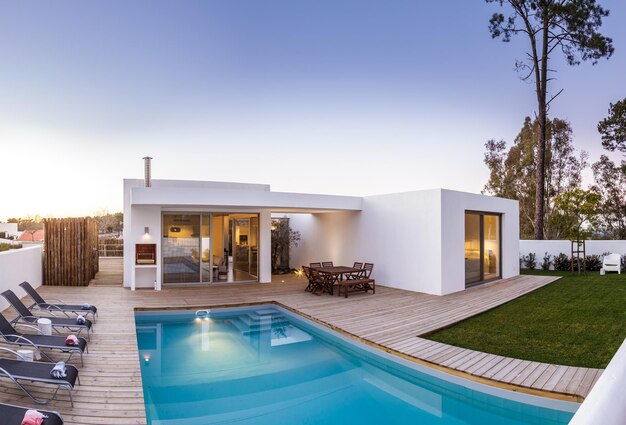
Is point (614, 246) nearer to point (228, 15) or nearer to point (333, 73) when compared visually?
point (333, 73)

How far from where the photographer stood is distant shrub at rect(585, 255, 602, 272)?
49.9 ft

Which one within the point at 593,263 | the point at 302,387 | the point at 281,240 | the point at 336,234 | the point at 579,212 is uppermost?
the point at 579,212

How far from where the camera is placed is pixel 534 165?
2425cm

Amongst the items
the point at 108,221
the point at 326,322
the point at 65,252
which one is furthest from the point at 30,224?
the point at 326,322

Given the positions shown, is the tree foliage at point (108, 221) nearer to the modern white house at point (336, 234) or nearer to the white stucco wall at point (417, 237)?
the modern white house at point (336, 234)

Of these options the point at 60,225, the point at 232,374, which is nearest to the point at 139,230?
the point at 60,225

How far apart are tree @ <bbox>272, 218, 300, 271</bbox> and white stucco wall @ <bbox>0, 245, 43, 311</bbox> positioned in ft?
27.2

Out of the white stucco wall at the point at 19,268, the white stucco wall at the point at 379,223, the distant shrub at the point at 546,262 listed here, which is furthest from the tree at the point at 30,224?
the distant shrub at the point at 546,262

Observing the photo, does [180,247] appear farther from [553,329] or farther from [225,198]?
[553,329]

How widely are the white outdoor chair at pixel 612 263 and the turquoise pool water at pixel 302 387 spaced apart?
12900mm

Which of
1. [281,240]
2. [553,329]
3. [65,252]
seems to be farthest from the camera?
[281,240]

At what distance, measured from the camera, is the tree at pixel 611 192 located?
24625 millimetres

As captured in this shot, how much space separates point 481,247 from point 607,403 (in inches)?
447

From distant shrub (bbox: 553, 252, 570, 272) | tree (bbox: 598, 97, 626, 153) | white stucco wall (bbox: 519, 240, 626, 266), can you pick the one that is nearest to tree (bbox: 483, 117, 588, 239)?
tree (bbox: 598, 97, 626, 153)
